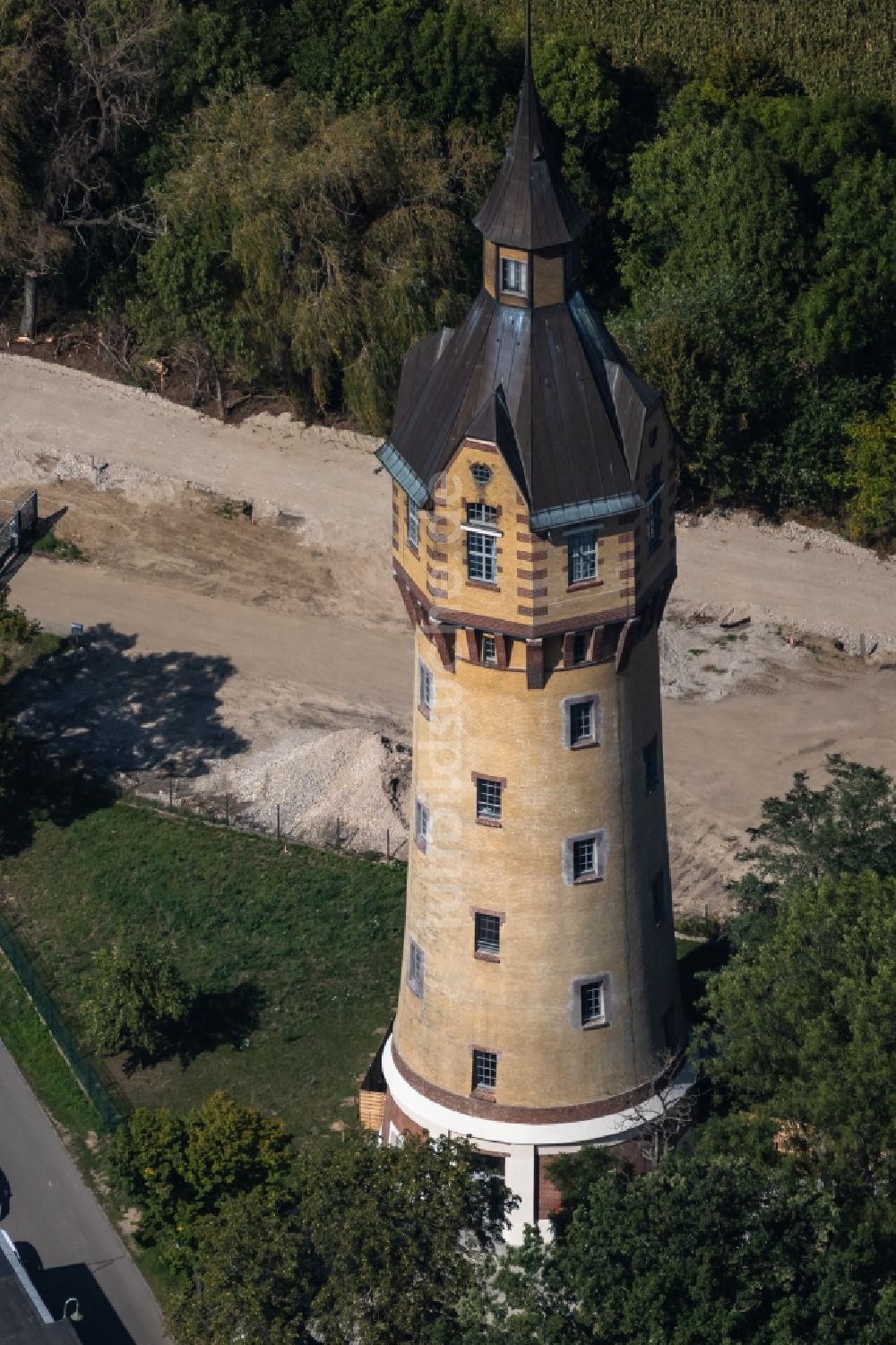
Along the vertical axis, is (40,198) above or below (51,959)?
above

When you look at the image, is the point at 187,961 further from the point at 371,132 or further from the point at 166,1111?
the point at 371,132

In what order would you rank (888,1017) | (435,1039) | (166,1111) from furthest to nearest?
(166,1111) → (435,1039) → (888,1017)

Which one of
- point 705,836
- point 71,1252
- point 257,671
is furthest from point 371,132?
point 71,1252

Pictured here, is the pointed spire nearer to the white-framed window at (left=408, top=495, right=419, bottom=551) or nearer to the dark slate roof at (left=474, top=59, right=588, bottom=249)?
the dark slate roof at (left=474, top=59, right=588, bottom=249)

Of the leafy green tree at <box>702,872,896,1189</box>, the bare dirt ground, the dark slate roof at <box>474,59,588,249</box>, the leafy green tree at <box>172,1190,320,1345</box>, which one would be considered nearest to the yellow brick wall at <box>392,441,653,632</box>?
the dark slate roof at <box>474,59,588,249</box>

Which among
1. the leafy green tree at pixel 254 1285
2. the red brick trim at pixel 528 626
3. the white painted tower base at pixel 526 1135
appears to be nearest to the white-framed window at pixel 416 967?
the white painted tower base at pixel 526 1135

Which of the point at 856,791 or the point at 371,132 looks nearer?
the point at 856,791

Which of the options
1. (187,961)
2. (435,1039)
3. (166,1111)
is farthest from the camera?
(187,961)
